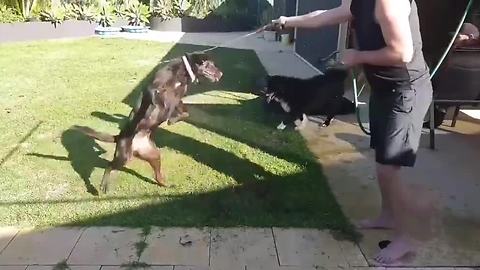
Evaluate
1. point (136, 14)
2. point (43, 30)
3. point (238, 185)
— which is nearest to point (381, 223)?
point (238, 185)

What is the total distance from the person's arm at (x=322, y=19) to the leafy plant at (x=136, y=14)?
11.7 metres

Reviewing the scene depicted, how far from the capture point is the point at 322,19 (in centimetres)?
304

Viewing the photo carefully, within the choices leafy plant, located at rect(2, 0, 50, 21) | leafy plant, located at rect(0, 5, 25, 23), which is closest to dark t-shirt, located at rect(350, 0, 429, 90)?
leafy plant, located at rect(0, 5, 25, 23)

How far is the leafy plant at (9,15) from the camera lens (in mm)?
11828

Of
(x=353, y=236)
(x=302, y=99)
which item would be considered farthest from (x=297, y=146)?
(x=353, y=236)

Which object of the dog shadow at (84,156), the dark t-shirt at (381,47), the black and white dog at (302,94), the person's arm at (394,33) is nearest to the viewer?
the person's arm at (394,33)

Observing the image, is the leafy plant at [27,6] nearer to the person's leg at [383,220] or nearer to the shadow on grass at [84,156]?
the shadow on grass at [84,156]

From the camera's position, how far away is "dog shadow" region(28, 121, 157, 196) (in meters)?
3.87

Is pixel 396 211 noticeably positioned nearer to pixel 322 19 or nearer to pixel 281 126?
pixel 322 19

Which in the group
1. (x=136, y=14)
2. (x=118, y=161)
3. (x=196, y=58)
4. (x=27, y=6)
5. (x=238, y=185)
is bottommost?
(x=238, y=185)

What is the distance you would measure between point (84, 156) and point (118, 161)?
0.94 meters

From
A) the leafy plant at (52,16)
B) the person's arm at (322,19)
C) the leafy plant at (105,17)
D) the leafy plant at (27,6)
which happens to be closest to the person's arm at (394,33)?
the person's arm at (322,19)

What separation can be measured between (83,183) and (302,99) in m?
2.36

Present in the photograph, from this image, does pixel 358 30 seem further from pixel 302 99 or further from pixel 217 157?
pixel 302 99
